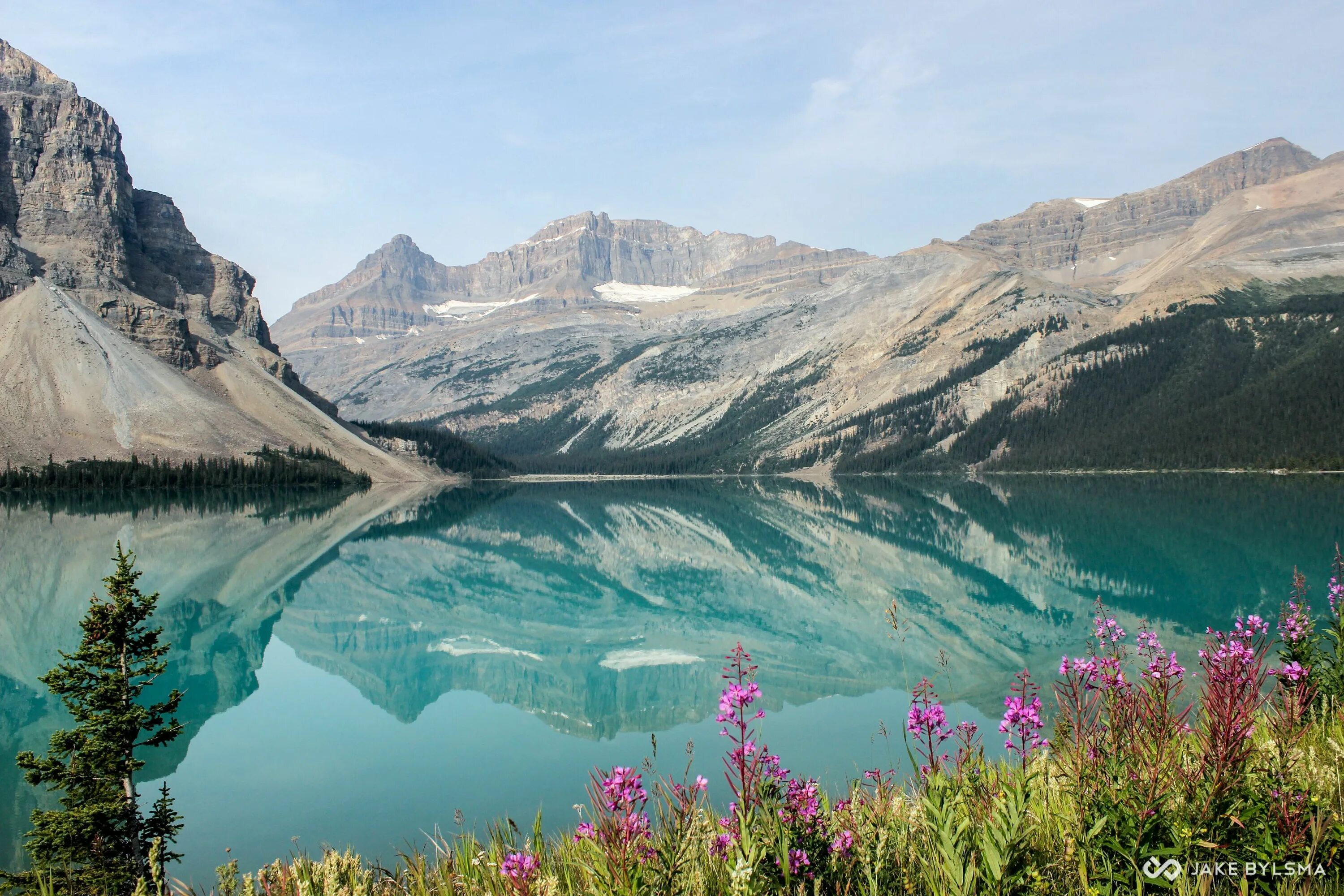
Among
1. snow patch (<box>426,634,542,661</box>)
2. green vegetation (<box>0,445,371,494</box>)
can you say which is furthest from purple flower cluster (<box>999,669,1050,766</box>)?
green vegetation (<box>0,445,371,494</box>)

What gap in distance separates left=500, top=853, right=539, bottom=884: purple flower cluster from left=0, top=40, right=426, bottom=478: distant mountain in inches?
5694

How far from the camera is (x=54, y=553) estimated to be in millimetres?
49750

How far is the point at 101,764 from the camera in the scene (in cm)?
947

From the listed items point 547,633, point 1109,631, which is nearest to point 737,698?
point 1109,631

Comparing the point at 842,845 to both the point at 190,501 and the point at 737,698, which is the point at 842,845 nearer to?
the point at 737,698

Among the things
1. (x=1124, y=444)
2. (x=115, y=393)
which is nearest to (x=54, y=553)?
(x=115, y=393)

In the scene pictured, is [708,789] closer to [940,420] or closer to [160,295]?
[940,420]

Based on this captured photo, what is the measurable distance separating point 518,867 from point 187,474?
452 feet

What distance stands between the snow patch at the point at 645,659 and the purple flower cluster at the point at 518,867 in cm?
2037

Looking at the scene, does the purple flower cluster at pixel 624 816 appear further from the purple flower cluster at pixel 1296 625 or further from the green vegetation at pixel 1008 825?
the purple flower cluster at pixel 1296 625

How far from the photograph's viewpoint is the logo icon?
18.1 ft

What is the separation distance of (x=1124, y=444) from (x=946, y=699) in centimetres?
15292

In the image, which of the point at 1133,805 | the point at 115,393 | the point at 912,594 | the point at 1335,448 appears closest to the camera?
the point at 1133,805

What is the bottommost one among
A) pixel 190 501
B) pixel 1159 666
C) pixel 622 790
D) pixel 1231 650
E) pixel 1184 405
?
pixel 190 501
